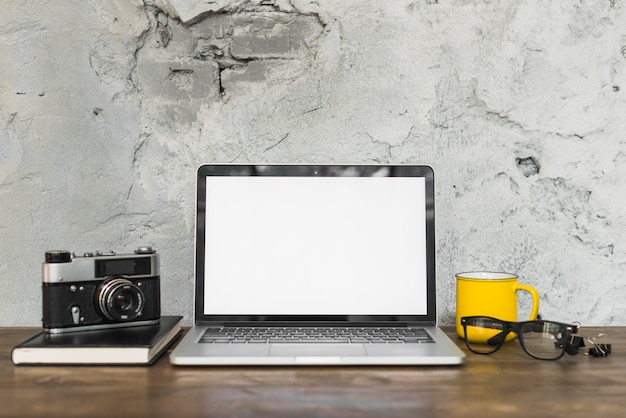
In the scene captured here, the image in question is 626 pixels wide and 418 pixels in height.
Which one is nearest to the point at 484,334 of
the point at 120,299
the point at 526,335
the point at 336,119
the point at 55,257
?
the point at 526,335

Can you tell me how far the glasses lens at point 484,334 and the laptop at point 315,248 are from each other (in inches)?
3.4

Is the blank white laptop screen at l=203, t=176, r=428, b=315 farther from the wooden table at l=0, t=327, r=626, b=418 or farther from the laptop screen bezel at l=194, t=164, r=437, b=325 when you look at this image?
the wooden table at l=0, t=327, r=626, b=418

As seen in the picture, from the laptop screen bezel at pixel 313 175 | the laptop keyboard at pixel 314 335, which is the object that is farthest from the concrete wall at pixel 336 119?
the laptop keyboard at pixel 314 335

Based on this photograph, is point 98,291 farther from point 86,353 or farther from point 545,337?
point 545,337

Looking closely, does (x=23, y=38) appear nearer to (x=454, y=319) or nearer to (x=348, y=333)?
(x=348, y=333)

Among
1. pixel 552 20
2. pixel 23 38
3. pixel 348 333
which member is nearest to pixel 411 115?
pixel 552 20

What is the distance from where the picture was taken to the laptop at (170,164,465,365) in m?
1.16

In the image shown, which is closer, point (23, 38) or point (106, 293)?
point (106, 293)

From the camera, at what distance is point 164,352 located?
3.39 feet

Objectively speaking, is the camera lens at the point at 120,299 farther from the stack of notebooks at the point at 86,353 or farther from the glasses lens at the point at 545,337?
the glasses lens at the point at 545,337

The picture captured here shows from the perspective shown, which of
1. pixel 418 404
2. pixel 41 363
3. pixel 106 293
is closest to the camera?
pixel 418 404

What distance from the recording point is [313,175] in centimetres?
118

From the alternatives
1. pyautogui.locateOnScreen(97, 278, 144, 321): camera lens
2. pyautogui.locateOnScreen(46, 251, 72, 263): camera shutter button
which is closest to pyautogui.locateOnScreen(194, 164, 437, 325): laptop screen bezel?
pyautogui.locateOnScreen(97, 278, 144, 321): camera lens

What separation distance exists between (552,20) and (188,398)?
1.10m
